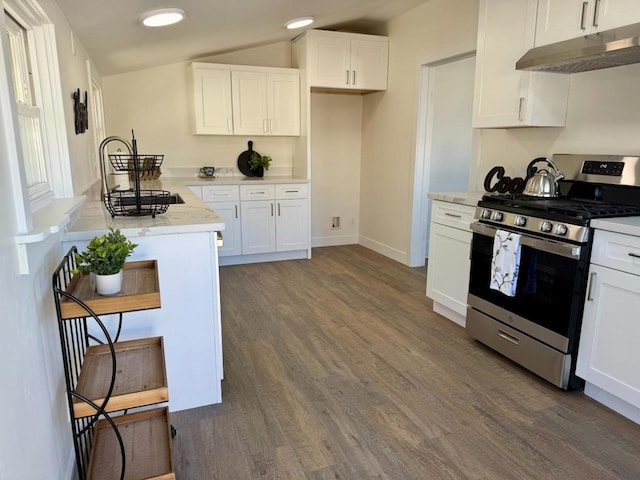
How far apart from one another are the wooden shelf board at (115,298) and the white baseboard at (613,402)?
2.22 meters

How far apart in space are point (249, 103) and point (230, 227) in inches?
55.5

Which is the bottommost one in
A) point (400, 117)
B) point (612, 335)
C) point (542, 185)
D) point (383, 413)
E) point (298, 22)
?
point (383, 413)

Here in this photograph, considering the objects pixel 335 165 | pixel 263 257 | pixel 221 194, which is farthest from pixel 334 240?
pixel 221 194

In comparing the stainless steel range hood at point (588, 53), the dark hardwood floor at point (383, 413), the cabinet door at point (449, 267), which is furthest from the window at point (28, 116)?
the stainless steel range hood at point (588, 53)

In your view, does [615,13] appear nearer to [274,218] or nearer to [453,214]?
[453,214]

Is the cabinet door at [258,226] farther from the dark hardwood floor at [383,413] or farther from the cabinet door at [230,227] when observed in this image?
the dark hardwood floor at [383,413]

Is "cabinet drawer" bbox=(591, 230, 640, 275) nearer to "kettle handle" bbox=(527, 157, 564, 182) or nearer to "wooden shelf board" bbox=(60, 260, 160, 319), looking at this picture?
"kettle handle" bbox=(527, 157, 564, 182)

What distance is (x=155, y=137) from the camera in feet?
16.3

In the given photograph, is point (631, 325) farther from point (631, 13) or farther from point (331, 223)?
point (331, 223)

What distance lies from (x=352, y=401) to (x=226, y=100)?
144 inches

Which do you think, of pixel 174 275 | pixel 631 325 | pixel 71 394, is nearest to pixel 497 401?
pixel 631 325

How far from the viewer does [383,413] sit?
2.17 m

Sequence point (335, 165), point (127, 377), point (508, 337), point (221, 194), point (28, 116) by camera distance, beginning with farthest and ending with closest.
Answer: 1. point (335, 165)
2. point (221, 194)
3. point (508, 337)
4. point (28, 116)
5. point (127, 377)

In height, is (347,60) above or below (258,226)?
above
